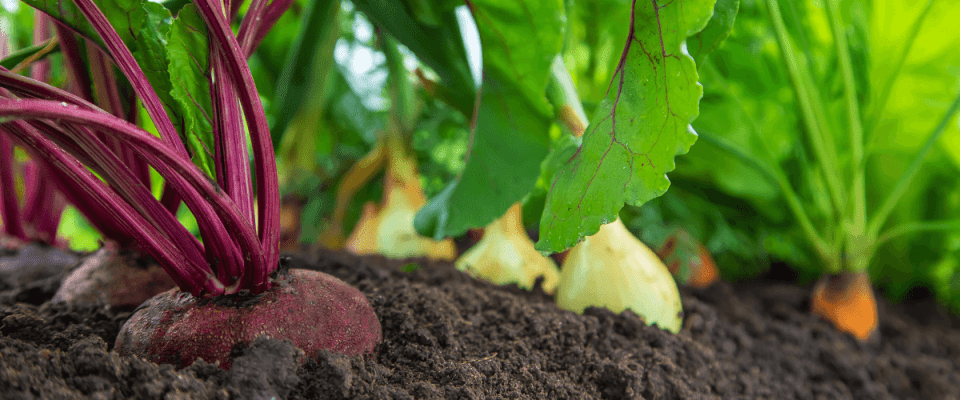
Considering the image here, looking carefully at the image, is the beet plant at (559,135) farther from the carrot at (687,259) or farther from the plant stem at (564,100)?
the carrot at (687,259)

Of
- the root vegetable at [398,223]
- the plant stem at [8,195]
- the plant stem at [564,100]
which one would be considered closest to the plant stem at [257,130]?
the plant stem at [564,100]

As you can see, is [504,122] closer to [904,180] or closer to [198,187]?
[198,187]

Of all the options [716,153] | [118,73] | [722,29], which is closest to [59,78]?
[118,73]

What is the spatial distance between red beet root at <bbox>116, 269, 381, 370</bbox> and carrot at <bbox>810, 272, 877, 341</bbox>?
2.94ft

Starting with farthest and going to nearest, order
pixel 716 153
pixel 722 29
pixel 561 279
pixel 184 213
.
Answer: pixel 184 213
pixel 716 153
pixel 561 279
pixel 722 29

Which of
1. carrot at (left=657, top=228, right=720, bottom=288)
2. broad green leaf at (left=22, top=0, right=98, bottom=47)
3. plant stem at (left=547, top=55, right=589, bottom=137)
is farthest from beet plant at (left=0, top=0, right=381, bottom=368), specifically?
carrot at (left=657, top=228, right=720, bottom=288)

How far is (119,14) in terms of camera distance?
46cm

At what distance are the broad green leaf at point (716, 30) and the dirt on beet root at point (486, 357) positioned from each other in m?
0.32

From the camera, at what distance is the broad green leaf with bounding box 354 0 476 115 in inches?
27.1

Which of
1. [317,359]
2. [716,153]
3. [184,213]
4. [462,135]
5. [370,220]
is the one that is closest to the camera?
[317,359]

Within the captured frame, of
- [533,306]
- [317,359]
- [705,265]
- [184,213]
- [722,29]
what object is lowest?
[184,213]

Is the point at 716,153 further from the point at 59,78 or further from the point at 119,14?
the point at 59,78

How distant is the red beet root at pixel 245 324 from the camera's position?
1.34ft

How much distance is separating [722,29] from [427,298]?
428 mm
